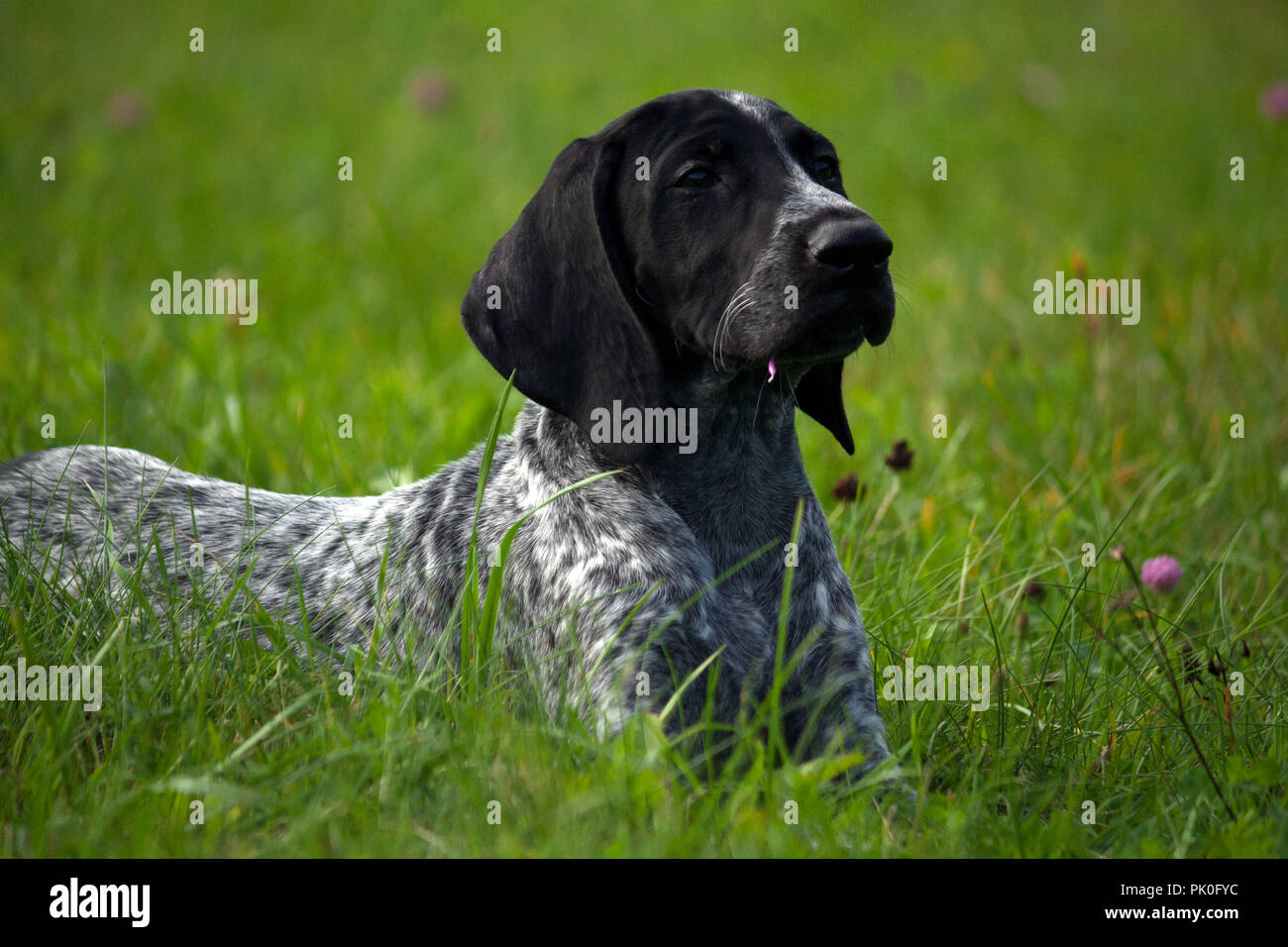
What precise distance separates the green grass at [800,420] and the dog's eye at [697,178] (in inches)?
56.6

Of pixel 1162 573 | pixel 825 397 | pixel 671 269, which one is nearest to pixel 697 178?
pixel 671 269

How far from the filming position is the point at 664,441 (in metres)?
3.39

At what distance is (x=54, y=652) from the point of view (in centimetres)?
324

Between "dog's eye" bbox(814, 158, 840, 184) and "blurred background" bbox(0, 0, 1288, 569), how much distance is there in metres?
0.47

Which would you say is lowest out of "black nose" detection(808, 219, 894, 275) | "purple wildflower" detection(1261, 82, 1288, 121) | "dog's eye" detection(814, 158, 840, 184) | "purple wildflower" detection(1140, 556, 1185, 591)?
"purple wildflower" detection(1140, 556, 1185, 591)

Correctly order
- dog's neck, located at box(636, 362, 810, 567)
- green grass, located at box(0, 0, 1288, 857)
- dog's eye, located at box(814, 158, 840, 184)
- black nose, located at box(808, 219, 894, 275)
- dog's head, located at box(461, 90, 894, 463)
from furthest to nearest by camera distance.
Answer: dog's eye, located at box(814, 158, 840, 184) < dog's neck, located at box(636, 362, 810, 567) < dog's head, located at box(461, 90, 894, 463) < black nose, located at box(808, 219, 894, 275) < green grass, located at box(0, 0, 1288, 857)

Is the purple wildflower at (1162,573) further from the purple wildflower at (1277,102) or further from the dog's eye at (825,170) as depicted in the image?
the purple wildflower at (1277,102)

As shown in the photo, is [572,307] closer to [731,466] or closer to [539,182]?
[731,466]

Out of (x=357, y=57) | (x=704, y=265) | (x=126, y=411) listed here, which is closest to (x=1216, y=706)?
(x=704, y=265)

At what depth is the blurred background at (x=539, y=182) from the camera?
555 cm

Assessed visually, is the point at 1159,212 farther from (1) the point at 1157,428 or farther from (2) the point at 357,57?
(2) the point at 357,57

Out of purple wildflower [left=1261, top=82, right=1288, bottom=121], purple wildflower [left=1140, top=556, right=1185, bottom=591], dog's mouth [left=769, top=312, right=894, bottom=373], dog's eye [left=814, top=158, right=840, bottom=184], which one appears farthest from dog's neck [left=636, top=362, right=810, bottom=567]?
purple wildflower [left=1261, top=82, right=1288, bottom=121]

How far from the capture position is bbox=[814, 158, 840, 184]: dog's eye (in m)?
3.69

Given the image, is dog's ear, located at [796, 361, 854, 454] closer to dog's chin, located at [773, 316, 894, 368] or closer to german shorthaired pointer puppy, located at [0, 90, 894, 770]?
german shorthaired pointer puppy, located at [0, 90, 894, 770]
